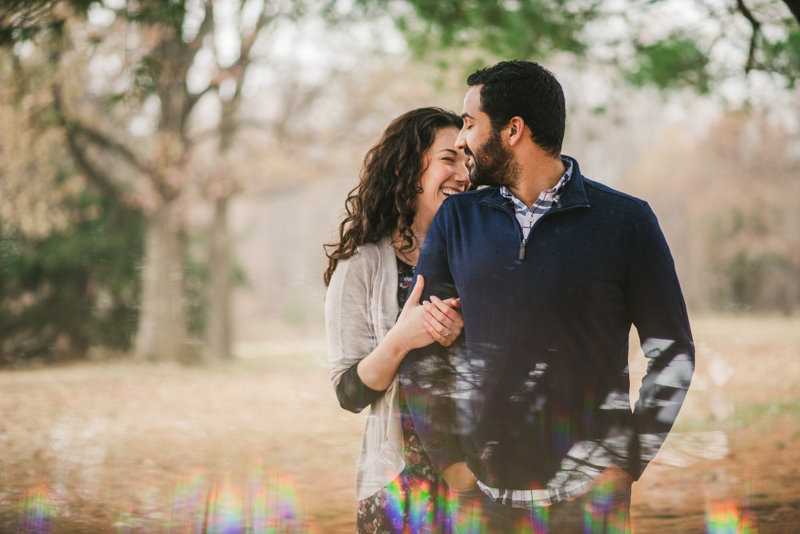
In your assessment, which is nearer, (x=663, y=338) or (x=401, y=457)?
(x=663, y=338)

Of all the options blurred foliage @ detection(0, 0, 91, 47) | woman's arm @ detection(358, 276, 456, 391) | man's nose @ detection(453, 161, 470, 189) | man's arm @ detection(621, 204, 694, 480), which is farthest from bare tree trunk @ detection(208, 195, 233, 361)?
man's arm @ detection(621, 204, 694, 480)

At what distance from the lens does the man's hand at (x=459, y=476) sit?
162cm

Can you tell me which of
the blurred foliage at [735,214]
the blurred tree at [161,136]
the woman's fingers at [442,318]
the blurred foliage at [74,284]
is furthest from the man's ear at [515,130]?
the blurred foliage at [735,214]

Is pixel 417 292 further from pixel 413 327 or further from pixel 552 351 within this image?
pixel 552 351

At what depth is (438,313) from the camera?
157 cm

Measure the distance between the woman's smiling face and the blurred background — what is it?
0.63m

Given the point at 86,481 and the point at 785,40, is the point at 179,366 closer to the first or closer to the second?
the point at 86,481

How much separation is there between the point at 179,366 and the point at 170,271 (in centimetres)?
160

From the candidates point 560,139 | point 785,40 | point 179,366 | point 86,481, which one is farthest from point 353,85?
point 560,139

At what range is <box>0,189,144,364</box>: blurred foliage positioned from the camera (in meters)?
11.2

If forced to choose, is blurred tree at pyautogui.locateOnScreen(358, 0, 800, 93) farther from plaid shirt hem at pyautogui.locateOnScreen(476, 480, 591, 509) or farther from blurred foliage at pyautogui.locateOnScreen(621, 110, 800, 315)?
blurred foliage at pyautogui.locateOnScreen(621, 110, 800, 315)

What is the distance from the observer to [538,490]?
1531 millimetres

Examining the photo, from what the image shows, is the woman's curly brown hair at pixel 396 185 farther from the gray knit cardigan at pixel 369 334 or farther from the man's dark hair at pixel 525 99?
the man's dark hair at pixel 525 99

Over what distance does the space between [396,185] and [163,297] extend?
9.88 metres
